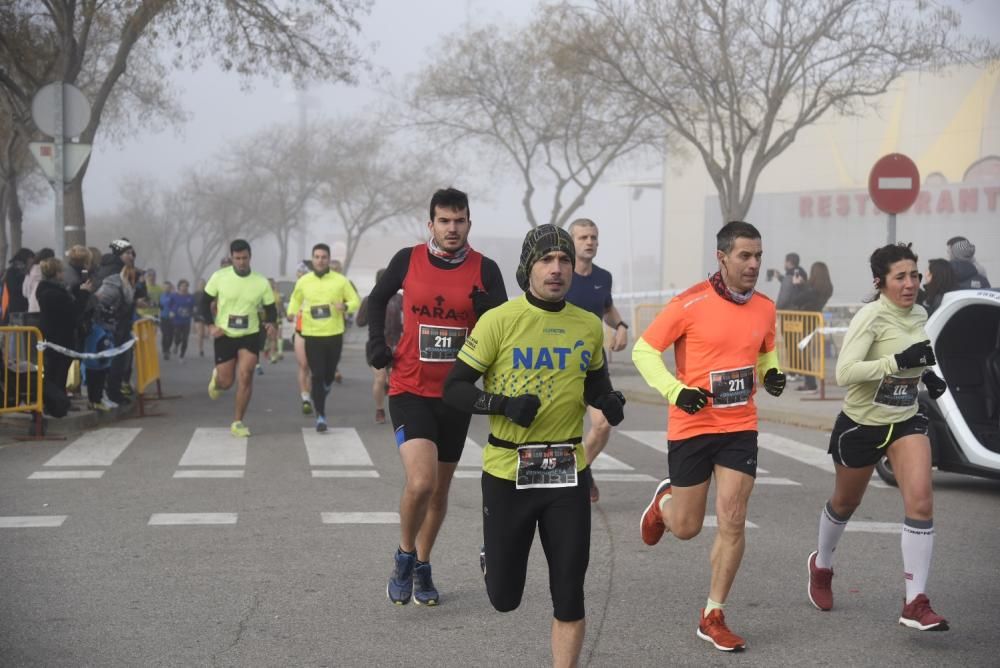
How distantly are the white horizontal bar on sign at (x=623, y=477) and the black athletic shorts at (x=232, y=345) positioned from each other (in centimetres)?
388

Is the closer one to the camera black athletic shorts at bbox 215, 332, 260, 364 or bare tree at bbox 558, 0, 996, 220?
black athletic shorts at bbox 215, 332, 260, 364

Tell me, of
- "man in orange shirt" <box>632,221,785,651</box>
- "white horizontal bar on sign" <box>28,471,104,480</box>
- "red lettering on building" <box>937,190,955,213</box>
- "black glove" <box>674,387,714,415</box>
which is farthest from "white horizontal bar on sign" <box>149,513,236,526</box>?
"red lettering on building" <box>937,190,955,213</box>

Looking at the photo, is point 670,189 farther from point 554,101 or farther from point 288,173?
point 288,173

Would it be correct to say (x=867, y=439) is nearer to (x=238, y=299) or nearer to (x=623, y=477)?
(x=623, y=477)

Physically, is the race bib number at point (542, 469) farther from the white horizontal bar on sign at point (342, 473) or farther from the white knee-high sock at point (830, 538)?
the white horizontal bar on sign at point (342, 473)

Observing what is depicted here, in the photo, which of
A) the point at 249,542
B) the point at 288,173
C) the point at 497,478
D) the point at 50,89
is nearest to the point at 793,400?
the point at 50,89

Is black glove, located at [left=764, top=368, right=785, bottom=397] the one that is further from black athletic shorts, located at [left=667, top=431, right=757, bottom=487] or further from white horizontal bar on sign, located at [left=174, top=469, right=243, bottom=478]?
white horizontal bar on sign, located at [left=174, top=469, right=243, bottom=478]

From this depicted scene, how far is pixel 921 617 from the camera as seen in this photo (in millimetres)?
6016

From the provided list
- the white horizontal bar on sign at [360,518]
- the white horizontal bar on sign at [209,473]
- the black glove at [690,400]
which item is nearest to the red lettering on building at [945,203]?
the white horizontal bar on sign at [209,473]

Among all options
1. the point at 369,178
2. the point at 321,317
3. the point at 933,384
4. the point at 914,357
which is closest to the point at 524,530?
the point at 914,357

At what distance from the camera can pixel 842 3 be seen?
23.3 meters

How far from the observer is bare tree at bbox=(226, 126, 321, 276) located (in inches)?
2832

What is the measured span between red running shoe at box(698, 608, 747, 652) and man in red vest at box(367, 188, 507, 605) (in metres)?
1.37

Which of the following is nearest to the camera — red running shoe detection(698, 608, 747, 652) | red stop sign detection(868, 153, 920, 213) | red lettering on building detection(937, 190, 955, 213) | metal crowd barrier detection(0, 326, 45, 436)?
red running shoe detection(698, 608, 747, 652)
